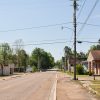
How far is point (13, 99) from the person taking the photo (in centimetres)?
2114

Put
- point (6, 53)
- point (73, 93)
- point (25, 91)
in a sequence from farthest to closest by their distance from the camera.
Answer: point (6, 53) → point (25, 91) → point (73, 93)

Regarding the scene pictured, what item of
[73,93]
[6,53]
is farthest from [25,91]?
[6,53]

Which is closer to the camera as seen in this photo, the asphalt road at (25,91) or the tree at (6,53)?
the asphalt road at (25,91)

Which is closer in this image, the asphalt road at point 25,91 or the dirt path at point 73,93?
the asphalt road at point 25,91

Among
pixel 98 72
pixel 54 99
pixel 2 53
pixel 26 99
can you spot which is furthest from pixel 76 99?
pixel 2 53

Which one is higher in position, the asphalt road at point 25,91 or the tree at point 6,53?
the tree at point 6,53

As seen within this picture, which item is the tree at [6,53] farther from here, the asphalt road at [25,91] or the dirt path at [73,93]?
the dirt path at [73,93]

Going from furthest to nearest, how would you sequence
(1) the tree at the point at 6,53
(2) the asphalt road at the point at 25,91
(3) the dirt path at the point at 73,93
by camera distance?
(1) the tree at the point at 6,53, (3) the dirt path at the point at 73,93, (2) the asphalt road at the point at 25,91

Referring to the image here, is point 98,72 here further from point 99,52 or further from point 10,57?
point 10,57

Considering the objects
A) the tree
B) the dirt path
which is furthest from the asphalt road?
the tree

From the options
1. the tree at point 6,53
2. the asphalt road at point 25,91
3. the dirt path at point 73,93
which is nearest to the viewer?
the asphalt road at point 25,91

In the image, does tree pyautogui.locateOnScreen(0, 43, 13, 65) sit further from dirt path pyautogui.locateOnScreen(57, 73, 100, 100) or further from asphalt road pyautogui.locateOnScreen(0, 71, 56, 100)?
dirt path pyautogui.locateOnScreen(57, 73, 100, 100)

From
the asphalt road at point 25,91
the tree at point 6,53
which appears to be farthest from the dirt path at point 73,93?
the tree at point 6,53

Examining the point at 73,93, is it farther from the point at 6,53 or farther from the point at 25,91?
the point at 6,53
